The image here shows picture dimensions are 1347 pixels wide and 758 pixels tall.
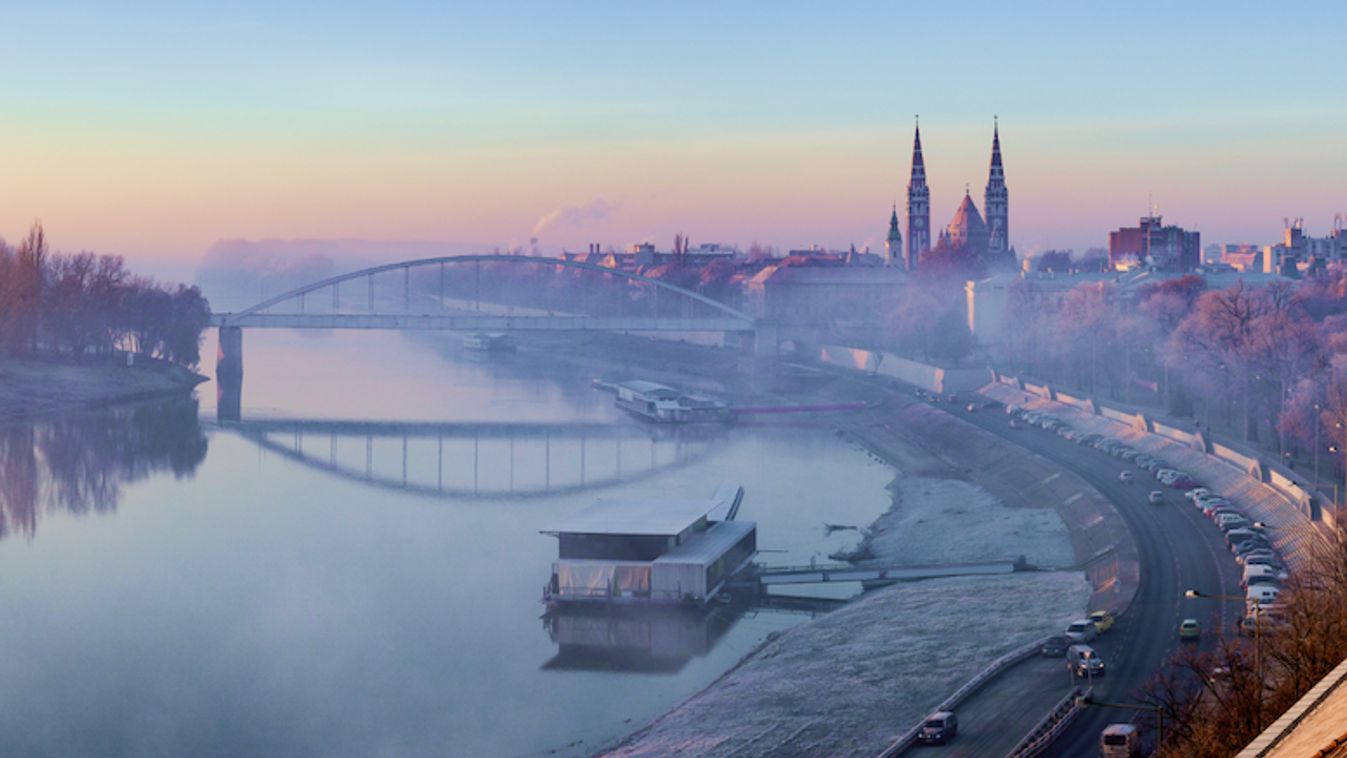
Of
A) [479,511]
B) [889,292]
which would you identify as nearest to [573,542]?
[479,511]

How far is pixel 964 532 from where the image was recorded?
82.5 feet

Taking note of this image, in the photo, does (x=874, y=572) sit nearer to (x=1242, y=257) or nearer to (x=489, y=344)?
(x=489, y=344)

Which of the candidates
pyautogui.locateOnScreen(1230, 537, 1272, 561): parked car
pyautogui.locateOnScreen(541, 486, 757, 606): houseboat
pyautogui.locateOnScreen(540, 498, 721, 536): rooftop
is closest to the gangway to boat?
pyautogui.locateOnScreen(541, 486, 757, 606): houseboat

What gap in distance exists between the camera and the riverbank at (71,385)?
4275cm

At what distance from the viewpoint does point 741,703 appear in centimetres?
1571

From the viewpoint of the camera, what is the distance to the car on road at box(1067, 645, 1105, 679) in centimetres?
1441

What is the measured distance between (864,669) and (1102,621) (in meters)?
2.38

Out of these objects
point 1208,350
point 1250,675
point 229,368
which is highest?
point 1208,350

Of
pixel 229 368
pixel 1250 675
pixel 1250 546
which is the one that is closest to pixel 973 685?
pixel 1250 675

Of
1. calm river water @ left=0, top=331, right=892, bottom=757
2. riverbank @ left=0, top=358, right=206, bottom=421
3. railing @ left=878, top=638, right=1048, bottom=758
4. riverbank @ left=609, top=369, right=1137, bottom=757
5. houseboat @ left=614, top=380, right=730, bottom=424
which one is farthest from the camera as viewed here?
houseboat @ left=614, top=380, right=730, bottom=424

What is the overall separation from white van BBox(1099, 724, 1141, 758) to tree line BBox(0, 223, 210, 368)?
4179 cm

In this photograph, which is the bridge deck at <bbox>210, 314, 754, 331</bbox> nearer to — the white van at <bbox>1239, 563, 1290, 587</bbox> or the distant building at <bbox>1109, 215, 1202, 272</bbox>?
the distant building at <bbox>1109, 215, 1202, 272</bbox>

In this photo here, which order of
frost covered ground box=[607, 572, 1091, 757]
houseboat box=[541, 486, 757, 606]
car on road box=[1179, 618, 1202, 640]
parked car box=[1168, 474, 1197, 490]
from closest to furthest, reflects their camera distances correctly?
1. frost covered ground box=[607, 572, 1091, 757]
2. car on road box=[1179, 618, 1202, 640]
3. houseboat box=[541, 486, 757, 606]
4. parked car box=[1168, 474, 1197, 490]

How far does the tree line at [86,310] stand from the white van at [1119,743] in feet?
137
